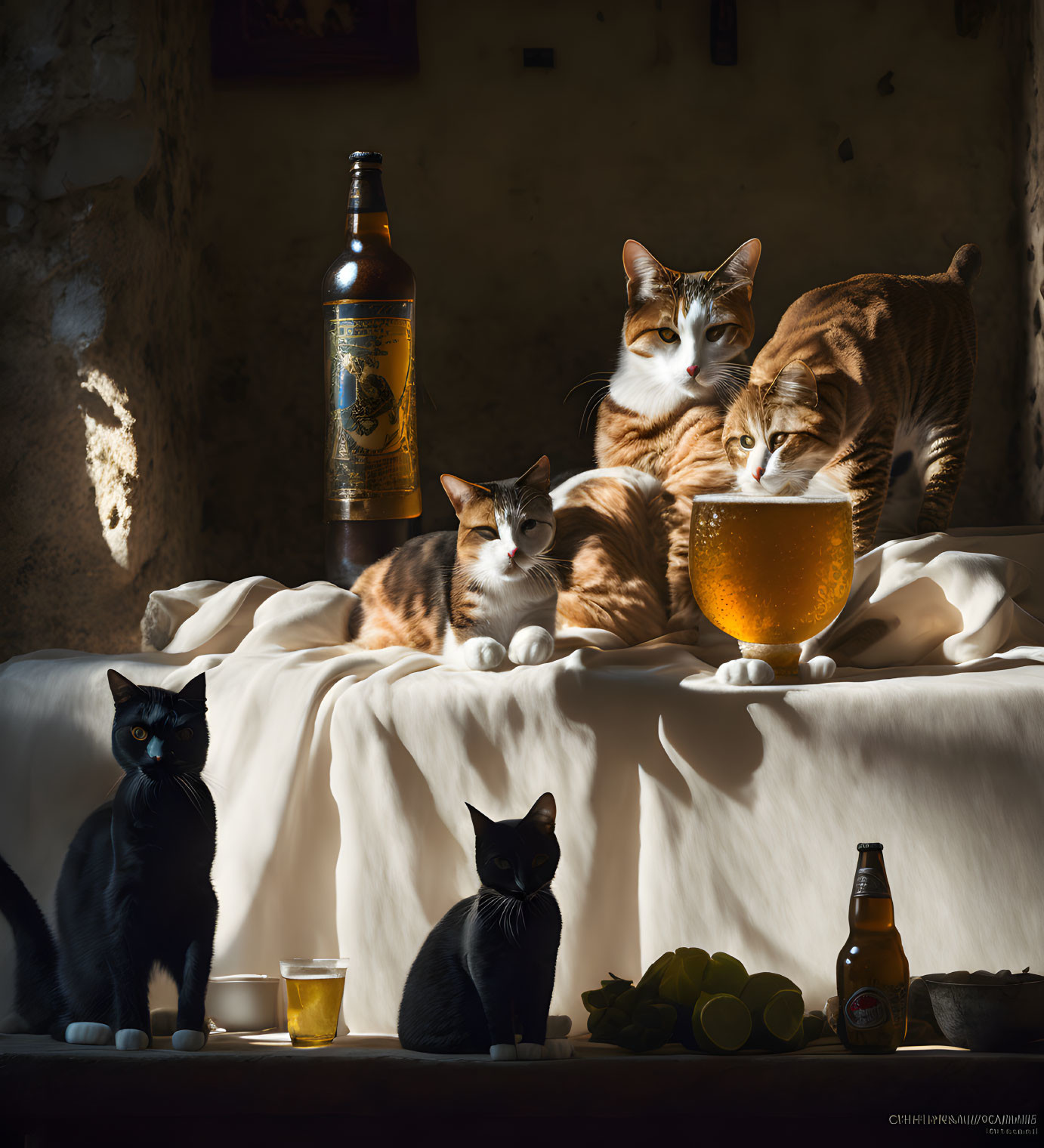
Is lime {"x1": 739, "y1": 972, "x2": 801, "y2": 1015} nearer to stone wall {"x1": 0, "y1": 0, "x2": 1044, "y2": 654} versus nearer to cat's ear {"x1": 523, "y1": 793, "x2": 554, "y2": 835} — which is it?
cat's ear {"x1": 523, "y1": 793, "x2": 554, "y2": 835}

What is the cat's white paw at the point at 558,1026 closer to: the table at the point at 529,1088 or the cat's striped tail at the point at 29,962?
the table at the point at 529,1088

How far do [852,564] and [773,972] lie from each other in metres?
0.38

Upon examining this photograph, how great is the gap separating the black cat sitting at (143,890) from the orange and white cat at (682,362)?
0.63m

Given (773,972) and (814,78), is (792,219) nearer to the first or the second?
(814,78)

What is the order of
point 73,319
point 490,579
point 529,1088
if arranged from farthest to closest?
point 73,319 < point 490,579 < point 529,1088

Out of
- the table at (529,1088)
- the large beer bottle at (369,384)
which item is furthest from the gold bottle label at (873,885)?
the large beer bottle at (369,384)

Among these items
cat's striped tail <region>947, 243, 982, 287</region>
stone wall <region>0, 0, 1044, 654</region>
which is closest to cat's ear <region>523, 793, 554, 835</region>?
stone wall <region>0, 0, 1044, 654</region>

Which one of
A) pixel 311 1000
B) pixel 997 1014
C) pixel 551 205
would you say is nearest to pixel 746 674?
pixel 997 1014

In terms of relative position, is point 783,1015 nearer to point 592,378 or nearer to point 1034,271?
point 592,378

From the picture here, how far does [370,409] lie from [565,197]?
0.50m

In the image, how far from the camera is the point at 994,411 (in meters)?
1.51

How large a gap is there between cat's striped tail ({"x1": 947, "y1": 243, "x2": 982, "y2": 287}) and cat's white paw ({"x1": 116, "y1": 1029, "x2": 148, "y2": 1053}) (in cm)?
122

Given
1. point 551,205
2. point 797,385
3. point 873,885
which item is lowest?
point 873,885

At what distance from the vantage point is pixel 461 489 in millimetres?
1089
